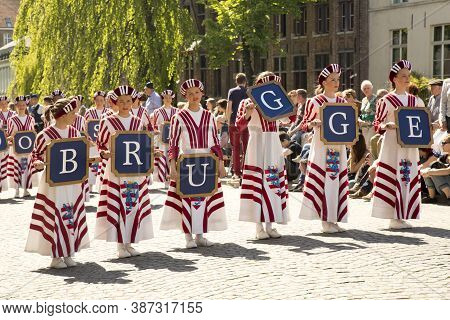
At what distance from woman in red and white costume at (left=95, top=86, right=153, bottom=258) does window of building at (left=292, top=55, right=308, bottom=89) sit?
112 feet

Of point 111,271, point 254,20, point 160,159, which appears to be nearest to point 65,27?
point 254,20

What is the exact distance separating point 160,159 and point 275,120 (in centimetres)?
891

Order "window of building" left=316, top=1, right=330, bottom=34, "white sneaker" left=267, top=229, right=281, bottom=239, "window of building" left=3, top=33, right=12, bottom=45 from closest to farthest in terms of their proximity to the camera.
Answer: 1. "white sneaker" left=267, top=229, right=281, bottom=239
2. "window of building" left=316, top=1, right=330, bottom=34
3. "window of building" left=3, top=33, right=12, bottom=45

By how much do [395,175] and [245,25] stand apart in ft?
83.9

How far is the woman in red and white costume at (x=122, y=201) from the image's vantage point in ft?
35.9

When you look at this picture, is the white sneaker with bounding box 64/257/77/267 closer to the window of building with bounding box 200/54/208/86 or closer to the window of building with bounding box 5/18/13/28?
the window of building with bounding box 200/54/208/86

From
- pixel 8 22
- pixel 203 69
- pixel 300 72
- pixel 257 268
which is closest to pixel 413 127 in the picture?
pixel 257 268

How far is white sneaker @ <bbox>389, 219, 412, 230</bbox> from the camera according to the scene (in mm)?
12695

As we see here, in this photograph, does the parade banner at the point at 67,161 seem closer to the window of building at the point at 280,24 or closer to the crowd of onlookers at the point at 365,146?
the crowd of onlookers at the point at 365,146

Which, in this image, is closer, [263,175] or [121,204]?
[121,204]

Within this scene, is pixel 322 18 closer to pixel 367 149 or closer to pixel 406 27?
pixel 406 27

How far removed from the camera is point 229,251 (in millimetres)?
11000

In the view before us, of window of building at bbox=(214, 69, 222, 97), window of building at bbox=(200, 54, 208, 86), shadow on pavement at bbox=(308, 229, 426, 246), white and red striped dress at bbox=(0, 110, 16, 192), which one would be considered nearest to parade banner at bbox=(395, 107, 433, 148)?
shadow on pavement at bbox=(308, 229, 426, 246)

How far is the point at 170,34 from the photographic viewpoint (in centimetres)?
3294
